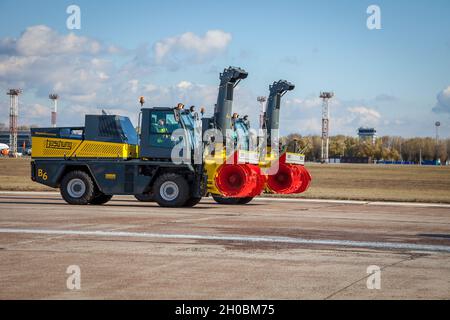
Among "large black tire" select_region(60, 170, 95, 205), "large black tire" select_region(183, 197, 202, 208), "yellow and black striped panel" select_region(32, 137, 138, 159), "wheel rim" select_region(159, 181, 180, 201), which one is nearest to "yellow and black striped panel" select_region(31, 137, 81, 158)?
"yellow and black striped panel" select_region(32, 137, 138, 159)

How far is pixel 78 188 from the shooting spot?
2394 centimetres

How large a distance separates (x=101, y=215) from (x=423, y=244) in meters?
8.99

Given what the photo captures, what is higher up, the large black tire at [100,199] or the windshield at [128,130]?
the windshield at [128,130]

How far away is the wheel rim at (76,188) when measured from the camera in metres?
23.9

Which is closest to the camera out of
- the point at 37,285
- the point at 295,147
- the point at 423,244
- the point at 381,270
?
the point at 37,285

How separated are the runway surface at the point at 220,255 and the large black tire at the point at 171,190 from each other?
2640 millimetres

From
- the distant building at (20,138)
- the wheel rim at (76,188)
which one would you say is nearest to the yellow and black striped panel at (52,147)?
the wheel rim at (76,188)

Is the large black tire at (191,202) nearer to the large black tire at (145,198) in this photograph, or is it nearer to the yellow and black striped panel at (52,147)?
the large black tire at (145,198)

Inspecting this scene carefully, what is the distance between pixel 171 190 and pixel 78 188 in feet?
10.6

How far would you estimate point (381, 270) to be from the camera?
10422 millimetres

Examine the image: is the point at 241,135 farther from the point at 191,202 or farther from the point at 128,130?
the point at 128,130
